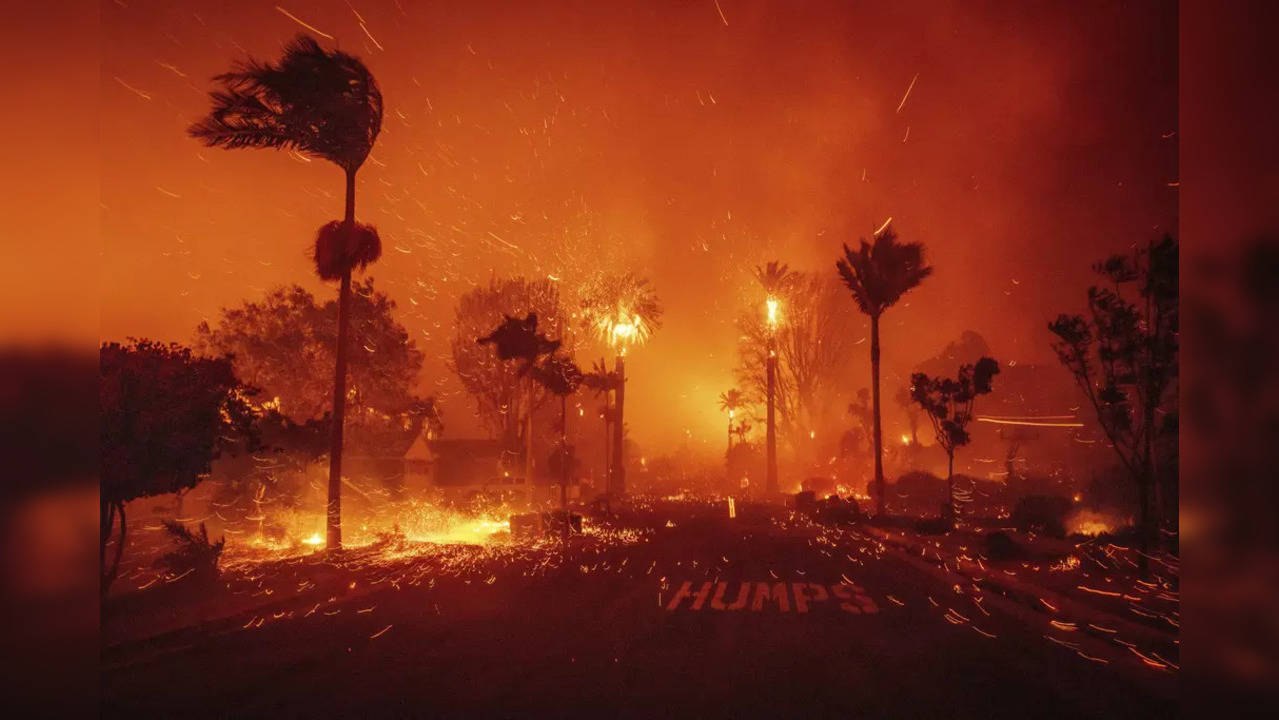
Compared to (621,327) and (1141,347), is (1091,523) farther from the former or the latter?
(621,327)

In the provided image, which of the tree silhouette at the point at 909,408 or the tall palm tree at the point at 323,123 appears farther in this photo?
the tree silhouette at the point at 909,408

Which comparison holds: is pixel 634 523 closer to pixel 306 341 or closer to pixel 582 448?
pixel 306 341

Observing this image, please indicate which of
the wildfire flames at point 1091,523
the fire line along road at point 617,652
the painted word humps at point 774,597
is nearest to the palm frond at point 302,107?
the fire line along road at point 617,652

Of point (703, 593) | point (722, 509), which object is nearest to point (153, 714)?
point (703, 593)

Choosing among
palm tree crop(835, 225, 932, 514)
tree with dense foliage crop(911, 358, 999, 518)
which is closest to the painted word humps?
tree with dense foliage crop(911, 358, 999, 518)

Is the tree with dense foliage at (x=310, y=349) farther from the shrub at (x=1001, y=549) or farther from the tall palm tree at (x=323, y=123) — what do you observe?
the shrub at (x=1001, y=549)

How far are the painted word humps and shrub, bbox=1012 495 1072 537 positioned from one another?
1653 cm

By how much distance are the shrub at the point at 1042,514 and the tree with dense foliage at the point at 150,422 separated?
27.5 meters

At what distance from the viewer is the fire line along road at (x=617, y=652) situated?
806cm

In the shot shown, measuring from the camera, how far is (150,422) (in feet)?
43.4

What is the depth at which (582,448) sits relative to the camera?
100 meters

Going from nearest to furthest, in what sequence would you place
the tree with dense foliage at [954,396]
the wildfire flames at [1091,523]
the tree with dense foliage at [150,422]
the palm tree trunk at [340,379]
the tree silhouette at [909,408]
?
the tree with dense foliage at [150,422], the palm tree trunk at [340,379], the wildfire flames at [1091,523], the tree with dense foliage at [954,396], the tree silhouette at [909,408]

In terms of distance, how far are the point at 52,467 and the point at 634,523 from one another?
3823 cm

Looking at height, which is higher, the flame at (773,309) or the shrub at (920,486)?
the flame at (773,309)
